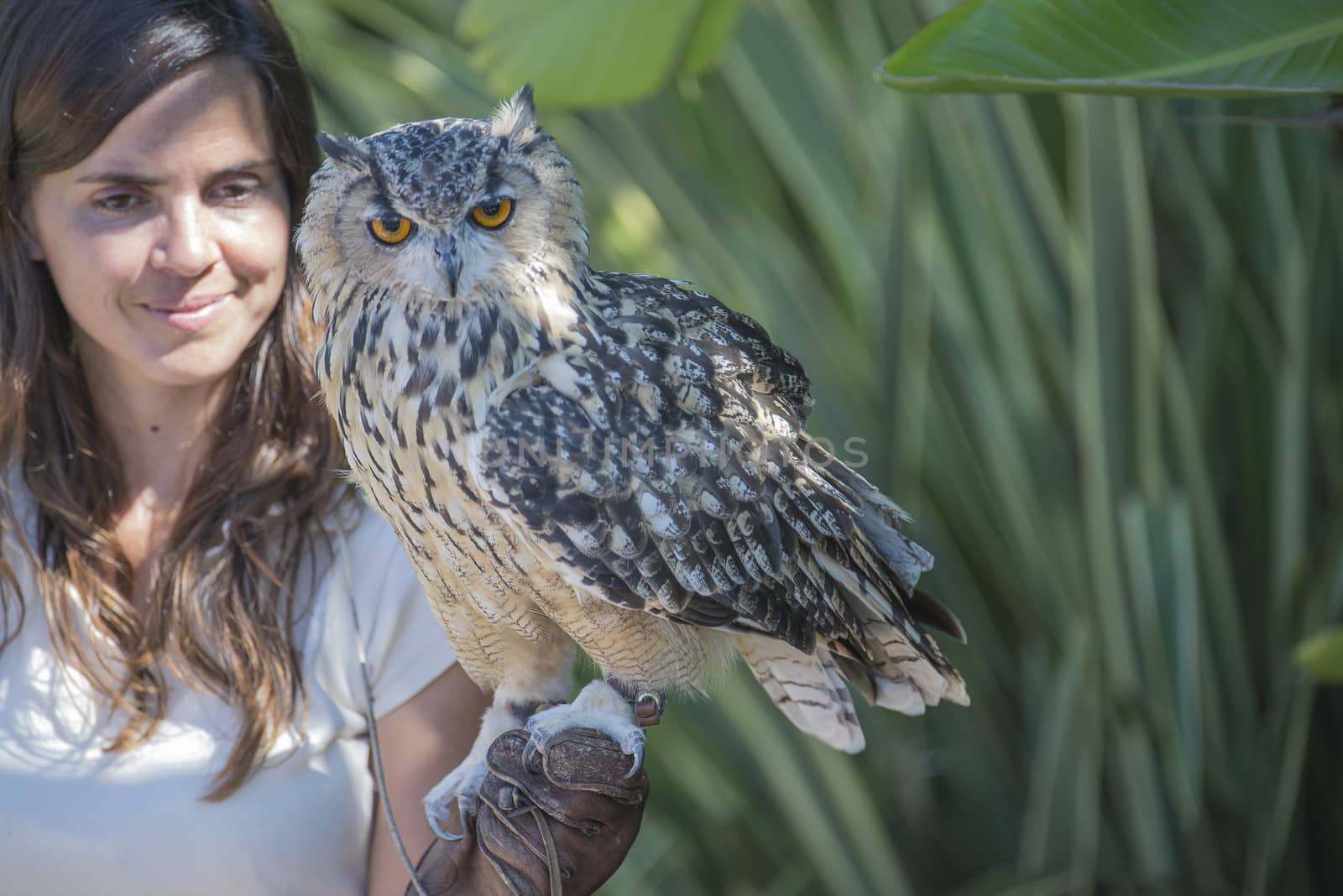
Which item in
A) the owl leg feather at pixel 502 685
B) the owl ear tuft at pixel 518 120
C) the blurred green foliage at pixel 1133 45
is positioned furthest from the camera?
the owl leg feather at pixel 502 685

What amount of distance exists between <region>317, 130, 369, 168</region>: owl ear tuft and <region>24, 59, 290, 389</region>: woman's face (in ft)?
0.90

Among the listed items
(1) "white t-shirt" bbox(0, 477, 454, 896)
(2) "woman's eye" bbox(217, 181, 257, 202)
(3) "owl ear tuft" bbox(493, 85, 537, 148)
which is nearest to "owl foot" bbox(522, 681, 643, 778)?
(1) "white t-shirt" bbox(0, 477, 454, 896)

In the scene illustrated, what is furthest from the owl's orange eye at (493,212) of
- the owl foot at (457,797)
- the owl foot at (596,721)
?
the owl foot at (457,797)

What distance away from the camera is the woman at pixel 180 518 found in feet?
3.93

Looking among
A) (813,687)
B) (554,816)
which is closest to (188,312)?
(554,816)

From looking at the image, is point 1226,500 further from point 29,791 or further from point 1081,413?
point 29,791

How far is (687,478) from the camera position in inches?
40.6

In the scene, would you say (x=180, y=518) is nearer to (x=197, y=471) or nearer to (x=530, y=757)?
(x=197, y=471)

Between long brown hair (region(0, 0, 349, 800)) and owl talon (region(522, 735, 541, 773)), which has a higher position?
long brown hair (region(0, 0, 349, 800))

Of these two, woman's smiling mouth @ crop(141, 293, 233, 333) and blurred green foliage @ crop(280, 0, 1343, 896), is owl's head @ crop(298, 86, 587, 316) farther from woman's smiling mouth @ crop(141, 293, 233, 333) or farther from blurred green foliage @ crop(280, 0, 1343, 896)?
blurred green foliage @ crop(280, 0, 1343, 896)

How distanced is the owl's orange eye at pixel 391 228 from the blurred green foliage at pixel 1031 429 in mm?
921

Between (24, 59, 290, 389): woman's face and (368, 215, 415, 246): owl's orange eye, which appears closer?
(368, 215, 415, 246): owl's orange eye

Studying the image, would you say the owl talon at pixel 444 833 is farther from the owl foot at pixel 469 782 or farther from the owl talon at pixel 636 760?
the owl talon at pixel 636 760

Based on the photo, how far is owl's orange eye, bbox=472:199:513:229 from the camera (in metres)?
0.96
